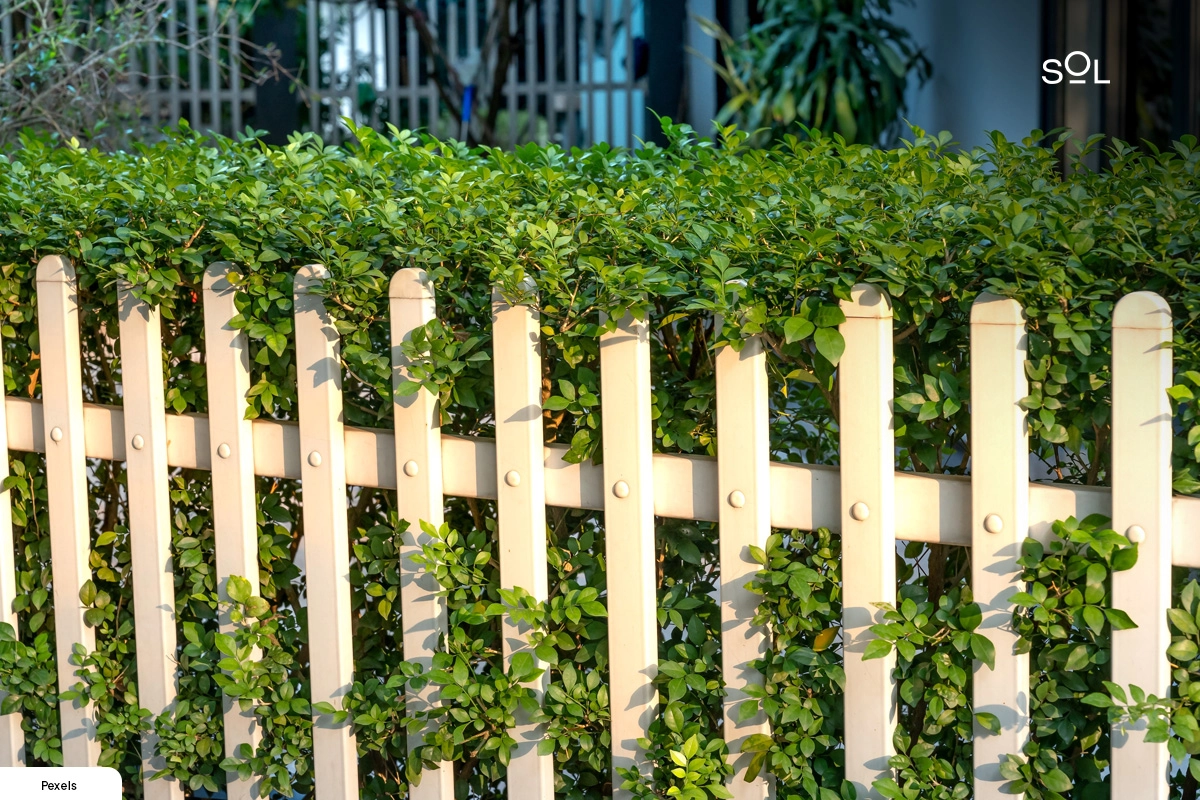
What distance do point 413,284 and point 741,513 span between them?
2.02ft

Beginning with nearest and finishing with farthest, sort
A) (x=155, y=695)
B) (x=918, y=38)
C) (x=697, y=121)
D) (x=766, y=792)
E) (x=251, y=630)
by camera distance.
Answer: (x=766, y=792) < (x=251, y=630) < (x=155, y=695) < (x=918, y=38) < (x=697, y=121)

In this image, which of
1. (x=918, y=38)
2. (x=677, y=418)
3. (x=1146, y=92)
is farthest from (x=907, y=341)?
(x=918, y=38)

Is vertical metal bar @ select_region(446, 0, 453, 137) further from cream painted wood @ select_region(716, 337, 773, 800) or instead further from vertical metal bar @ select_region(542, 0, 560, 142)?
cream painted wood @ select_region(716, 337, 773, 800)

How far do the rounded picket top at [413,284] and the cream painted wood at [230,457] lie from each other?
1.14 feet

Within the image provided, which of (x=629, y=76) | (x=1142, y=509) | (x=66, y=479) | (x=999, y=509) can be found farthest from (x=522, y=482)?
(x=629, y=76)

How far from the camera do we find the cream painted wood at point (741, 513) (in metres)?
1.75

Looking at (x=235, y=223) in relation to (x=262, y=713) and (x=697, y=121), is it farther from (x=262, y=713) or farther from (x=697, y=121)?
(x=697, y=121)

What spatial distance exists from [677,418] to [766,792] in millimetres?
579

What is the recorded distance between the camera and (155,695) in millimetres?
2277

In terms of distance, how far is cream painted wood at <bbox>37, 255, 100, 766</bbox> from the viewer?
227cm

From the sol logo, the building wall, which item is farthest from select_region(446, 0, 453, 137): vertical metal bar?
the sol logo

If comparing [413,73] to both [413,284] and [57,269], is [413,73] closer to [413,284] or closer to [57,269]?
[57,269]

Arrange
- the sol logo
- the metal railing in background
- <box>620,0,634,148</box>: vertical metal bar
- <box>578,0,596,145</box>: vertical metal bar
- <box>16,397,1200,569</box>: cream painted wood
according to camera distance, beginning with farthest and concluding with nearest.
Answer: the metal railing in background, <box>578,0,596,145</box>: vertical metal bar, <box>620,0,634,148</box>: vertical metal bar, the sol logo, <box>16,397,1200,569</box>: cream painted wood

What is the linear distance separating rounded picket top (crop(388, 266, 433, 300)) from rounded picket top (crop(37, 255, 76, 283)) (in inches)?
29.0
